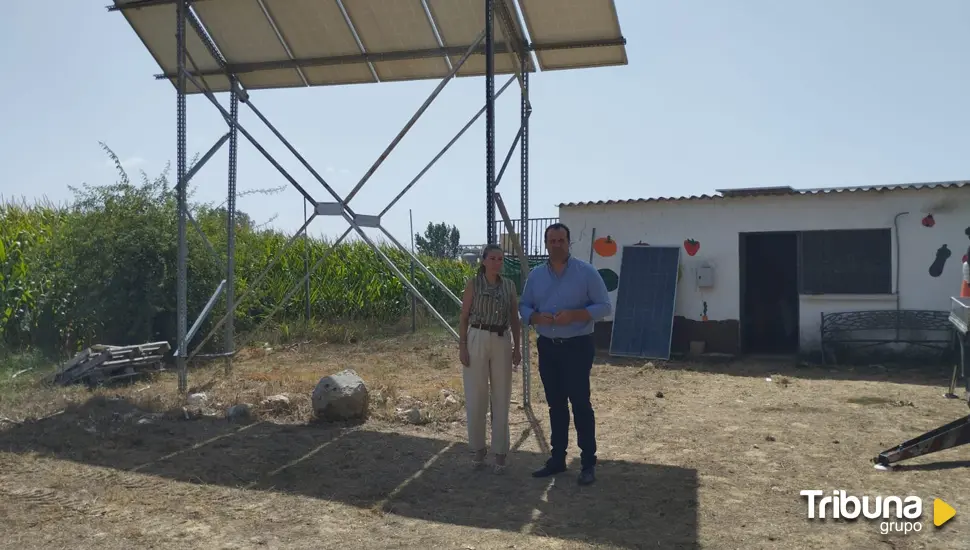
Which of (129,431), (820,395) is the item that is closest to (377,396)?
(129,431)

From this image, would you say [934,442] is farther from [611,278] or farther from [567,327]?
[611,278]

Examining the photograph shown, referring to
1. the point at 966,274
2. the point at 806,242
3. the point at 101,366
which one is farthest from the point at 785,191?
the point at 101,366

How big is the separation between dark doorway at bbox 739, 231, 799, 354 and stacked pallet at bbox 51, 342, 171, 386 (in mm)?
10303

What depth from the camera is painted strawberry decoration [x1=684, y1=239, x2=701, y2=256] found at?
40.5 ft

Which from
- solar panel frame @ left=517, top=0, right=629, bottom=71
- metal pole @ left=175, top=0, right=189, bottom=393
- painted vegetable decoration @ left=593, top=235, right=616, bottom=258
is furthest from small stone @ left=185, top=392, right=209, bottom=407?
painted vegetable decoration @ left=593, top=235, right=616, bottom=258

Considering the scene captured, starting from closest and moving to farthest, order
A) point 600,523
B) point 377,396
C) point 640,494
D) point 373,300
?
point 600,523
point 640,494
point 377,396
point 373,300

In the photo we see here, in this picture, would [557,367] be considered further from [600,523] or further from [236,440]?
[236,440]

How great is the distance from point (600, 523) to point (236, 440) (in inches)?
132

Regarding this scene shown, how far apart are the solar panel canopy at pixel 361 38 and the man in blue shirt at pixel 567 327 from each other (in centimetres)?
296

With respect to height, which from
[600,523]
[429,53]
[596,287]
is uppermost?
[429,53]

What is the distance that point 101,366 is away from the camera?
877 cm

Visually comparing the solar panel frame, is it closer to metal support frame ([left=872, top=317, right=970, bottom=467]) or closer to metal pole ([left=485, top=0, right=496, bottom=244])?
metal pole ([left=485, top=0, right=496, bottom=244])

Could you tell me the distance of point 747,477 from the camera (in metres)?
5.28

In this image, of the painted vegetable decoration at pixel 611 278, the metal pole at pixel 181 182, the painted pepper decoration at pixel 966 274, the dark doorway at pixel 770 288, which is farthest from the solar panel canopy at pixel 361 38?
the dark doorway at pixel 770 288
